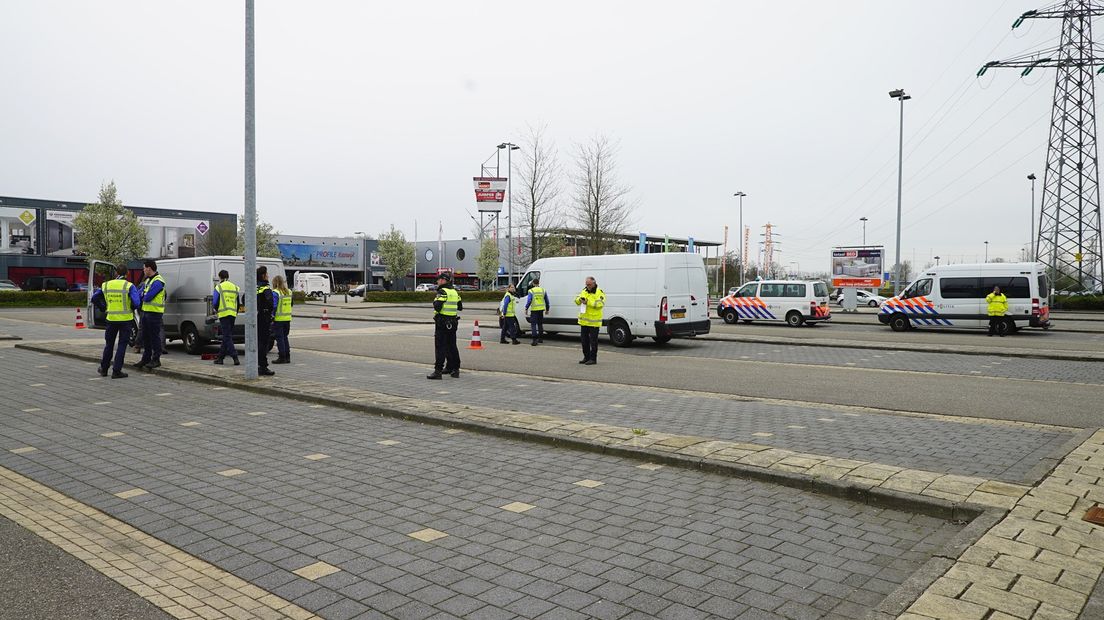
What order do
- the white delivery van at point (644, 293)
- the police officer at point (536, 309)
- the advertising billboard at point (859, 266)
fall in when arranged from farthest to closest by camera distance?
the advertising billboard at point (859, 266) < the police officer at point (536, 309) < the white delivery van at point (644, 293)

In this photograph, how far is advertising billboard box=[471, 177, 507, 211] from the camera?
54656mm

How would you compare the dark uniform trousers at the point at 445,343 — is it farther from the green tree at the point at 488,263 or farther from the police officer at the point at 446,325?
the green tree at the point at 488,263

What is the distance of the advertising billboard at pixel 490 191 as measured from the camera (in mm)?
54656

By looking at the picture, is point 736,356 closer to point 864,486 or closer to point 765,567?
point 864,486

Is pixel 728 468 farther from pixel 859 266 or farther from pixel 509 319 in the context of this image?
pixel 859 266

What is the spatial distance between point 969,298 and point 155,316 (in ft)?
77.6

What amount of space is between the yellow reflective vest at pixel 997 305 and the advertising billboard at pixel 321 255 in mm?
65616

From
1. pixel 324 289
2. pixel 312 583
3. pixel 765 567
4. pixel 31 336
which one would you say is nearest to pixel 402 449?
pixel 312 583

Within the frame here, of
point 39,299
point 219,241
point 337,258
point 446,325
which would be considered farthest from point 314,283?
point 446,325

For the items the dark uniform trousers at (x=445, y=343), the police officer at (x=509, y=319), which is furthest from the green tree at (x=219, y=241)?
the dark uniform trousers at (x=445, y=343)

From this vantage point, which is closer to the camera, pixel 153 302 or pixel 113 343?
pixel 113 343

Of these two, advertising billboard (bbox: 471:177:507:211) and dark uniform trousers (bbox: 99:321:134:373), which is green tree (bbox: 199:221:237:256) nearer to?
advertising billboard (bbox: 471:177:507:211)

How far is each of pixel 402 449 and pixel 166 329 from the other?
1127cm

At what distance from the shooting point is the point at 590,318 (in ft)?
47.0
